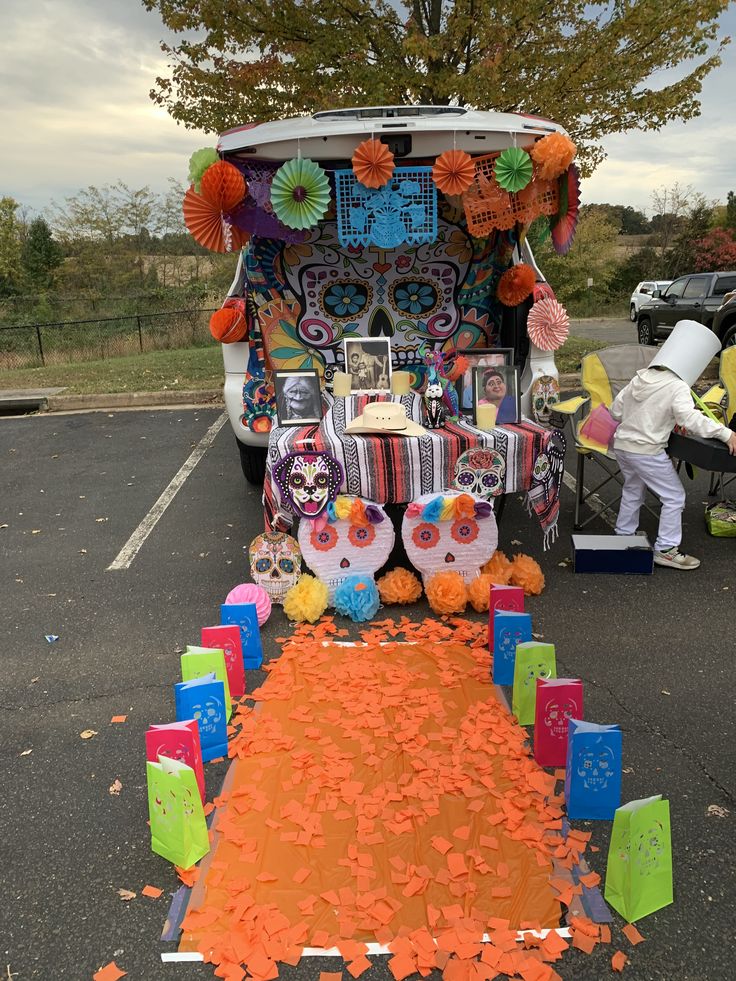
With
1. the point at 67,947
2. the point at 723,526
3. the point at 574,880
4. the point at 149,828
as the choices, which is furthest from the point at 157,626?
the point at 723,526

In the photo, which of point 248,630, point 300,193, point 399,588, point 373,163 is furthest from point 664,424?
point 248,630

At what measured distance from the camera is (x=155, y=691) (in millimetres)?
3482

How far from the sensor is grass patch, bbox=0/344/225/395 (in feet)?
35.3

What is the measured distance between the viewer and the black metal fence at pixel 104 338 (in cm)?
1703

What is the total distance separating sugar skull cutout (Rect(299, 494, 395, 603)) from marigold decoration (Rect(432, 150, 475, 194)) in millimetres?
1991

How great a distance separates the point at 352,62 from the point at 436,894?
9.23 metres

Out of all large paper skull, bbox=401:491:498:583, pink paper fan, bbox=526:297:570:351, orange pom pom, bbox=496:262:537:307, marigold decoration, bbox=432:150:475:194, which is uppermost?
marigold decoration, bbox=432:150:475:194

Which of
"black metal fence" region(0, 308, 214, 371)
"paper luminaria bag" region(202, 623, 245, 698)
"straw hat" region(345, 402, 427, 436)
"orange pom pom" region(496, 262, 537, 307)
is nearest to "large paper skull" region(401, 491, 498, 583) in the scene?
"straw hat" region(345, 402, 427, 436)

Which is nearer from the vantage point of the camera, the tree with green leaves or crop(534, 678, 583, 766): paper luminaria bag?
crop(534, 678, 583, 766): paper luminaria bag

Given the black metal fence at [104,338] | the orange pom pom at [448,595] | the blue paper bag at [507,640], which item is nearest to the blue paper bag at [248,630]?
the orange pom pom at [448,595]

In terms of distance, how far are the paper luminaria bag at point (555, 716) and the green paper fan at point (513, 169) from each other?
3060mm

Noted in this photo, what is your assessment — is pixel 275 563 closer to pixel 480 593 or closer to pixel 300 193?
pixel 480 593

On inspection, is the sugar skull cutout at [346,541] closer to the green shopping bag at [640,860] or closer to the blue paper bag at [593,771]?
the blue paper bag at [593,771]

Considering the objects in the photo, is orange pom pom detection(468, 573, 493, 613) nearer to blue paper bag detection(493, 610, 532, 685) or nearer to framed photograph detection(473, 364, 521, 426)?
blue paper bag detection(493, 610, 532, 685)
